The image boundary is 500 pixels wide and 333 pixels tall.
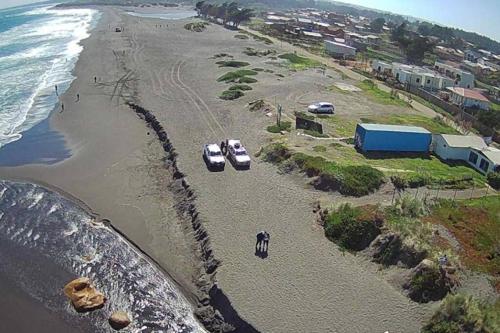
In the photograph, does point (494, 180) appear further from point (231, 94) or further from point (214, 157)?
point (231, 94)

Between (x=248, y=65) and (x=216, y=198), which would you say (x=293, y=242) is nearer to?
(x=216, y=198)

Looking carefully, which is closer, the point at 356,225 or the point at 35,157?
the point at 356,225

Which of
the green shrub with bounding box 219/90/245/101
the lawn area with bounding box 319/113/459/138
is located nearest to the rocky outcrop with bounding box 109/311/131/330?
the lawn area with bounding box 319/113/459/138

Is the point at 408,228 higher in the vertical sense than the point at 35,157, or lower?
higher

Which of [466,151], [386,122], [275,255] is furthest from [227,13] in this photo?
[275,255]

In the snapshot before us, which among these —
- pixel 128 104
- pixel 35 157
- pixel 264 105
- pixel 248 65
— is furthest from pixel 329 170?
pixel 248 65

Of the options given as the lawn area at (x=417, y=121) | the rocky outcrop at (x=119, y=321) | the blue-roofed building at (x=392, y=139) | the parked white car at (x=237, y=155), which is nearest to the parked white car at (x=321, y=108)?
the lawn area at (x=417, y=121)
